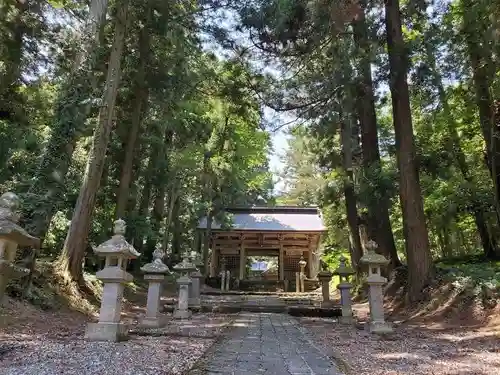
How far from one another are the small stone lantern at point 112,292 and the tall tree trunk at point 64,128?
7.51 feet

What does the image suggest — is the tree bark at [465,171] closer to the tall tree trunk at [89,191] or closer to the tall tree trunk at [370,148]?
the tall tree trunk at [370,148]

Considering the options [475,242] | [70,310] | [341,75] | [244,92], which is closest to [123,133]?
[244,92]

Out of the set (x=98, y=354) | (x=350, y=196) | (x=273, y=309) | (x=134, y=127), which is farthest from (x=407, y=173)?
(x=134, y=127)

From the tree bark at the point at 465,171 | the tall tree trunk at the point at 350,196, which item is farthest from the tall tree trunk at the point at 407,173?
the tall tree trunk at the point at 350,196

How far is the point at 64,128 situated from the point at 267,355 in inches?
224

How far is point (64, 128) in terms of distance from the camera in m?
7.65

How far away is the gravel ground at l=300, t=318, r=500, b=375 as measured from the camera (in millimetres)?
4125

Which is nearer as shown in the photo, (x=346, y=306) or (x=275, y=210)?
(x=346, y=306)

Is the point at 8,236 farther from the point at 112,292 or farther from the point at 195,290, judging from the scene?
the point at 195,290

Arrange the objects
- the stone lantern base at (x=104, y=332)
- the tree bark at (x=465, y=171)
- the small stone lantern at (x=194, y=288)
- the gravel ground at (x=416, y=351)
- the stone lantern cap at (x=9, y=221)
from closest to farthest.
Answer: the stone lantern cap at (x=9, y=221)
the gravel ground at (x=416, y=351)
the stone lantern base at (x=104, y=332)
the small stone lantern at (x=194, y=288)
the tree bark at (x=465, y=171)

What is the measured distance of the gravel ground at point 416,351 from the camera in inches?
162

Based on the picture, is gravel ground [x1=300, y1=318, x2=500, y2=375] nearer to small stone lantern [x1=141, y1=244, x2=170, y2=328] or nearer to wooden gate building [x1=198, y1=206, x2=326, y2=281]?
small stone lantern [x1=141, y1=244, x2=170, y2=328]

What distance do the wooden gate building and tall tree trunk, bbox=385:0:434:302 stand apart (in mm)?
9637

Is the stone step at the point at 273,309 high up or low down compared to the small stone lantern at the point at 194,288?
down
